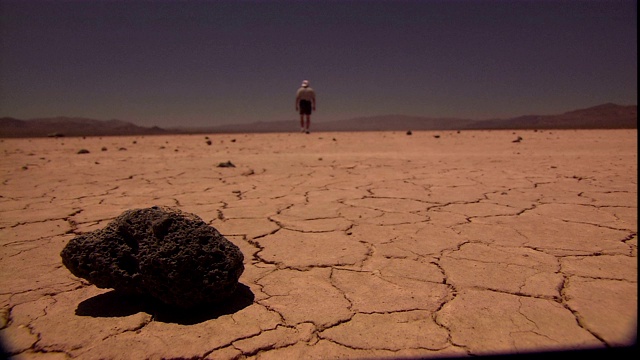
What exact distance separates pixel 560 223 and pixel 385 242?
0.95 metres

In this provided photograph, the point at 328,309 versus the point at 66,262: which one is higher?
the point at 66,262

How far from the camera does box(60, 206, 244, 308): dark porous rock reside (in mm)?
1089

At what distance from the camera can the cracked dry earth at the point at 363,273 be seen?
0.97m

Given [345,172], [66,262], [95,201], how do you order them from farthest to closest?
1. [345,172]
2. [95,201]
3. [66,262]

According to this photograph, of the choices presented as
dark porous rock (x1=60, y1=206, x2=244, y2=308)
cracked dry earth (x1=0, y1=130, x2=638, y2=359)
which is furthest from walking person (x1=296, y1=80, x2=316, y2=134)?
dark porous rock (x1=60, y1=206, x2=244, y2=308)

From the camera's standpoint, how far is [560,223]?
190 centimetres

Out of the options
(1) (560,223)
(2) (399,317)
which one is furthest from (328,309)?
(1) (560,223)

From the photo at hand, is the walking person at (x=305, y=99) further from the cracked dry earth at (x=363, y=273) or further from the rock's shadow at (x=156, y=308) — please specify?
the rock's shadow at (x=156, y=308)

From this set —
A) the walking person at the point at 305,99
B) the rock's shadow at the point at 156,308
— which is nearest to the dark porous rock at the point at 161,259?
the rock's shadow at the point at 156,308

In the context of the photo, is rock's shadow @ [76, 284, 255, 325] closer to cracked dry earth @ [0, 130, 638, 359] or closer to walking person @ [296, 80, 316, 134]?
cracked dry earth @ [0, 130, 638, 359]

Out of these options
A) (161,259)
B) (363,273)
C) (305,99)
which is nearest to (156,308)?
(161,259)

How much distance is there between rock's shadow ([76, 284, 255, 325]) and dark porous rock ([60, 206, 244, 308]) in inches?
1.3

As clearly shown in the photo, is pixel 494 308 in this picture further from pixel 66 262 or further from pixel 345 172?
pixel 345 172

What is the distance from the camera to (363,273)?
1376mm
